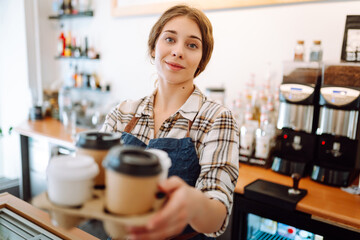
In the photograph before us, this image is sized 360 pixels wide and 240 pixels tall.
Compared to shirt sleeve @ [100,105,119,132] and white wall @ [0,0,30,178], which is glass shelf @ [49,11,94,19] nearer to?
white wall @ [0,0,30,178]

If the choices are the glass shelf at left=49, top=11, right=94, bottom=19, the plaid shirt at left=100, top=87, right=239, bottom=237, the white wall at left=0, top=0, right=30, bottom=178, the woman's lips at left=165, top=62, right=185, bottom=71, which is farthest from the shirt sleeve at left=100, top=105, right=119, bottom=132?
the white wall at left=0, top=0, right=30, bottom=178

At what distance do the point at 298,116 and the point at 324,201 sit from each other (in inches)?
19.5

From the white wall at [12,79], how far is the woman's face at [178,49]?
9.26ft

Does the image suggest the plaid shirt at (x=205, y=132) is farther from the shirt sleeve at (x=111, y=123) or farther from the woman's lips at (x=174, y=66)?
the woman's lips at (x=174, y=66)

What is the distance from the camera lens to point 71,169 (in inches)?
21.5

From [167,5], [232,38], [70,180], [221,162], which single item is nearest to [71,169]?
[70,180]

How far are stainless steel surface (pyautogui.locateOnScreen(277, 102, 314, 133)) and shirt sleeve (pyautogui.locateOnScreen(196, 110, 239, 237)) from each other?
2.80 ft

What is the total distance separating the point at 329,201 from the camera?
4.87ft

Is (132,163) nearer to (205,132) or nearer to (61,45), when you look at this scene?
(205,132)

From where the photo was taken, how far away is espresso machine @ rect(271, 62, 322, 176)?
1700 millimetres

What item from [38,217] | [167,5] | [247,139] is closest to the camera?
[38,217]

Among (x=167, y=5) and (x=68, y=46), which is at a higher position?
(x=167, y=5)

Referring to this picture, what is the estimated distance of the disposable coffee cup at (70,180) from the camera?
54cm

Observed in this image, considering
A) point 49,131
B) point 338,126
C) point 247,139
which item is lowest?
point 49,131
